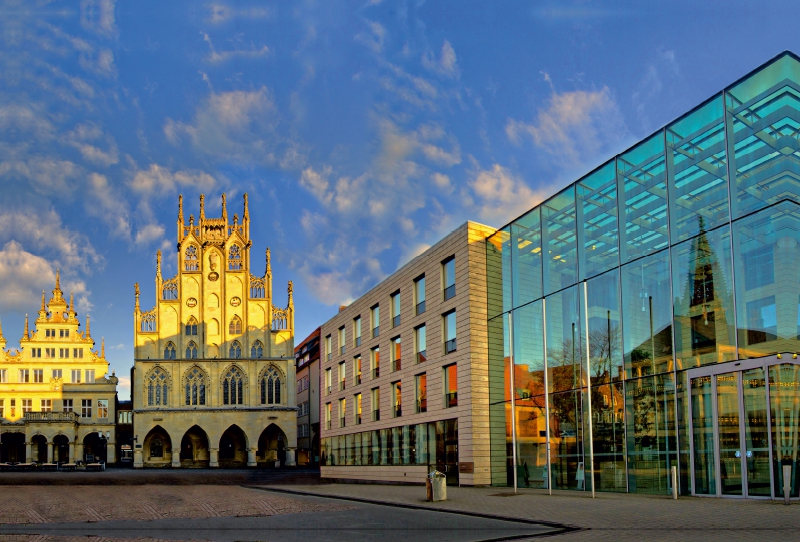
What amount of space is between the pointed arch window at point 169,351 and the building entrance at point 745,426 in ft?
221

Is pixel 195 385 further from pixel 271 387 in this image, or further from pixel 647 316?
pixel 647 316

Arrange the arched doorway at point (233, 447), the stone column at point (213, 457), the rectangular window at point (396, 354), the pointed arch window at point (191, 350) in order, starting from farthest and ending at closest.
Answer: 1. the arched doorway at point (233, 447)
2. the pointed arch window at point (191, 350)
3. the stone column at point (213, 457)
4. the rectangular window at point (396, 354)

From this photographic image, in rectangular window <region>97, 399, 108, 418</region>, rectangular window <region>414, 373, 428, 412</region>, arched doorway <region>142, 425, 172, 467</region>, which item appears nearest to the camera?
rectangular window <region>414, 373, 428, 412</region>

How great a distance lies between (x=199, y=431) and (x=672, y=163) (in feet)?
230

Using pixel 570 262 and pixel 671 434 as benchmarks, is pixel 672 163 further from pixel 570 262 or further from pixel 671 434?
pixel 671 434

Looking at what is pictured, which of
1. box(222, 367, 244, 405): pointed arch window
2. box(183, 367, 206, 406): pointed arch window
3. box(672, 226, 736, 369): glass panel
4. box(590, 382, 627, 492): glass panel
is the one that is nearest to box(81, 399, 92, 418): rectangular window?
box(183, 367, 206, 406): pointed arch window

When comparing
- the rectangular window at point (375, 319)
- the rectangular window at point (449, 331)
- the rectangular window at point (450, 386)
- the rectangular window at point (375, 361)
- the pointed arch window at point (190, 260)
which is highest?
the pointed arch window at point (190, 260)

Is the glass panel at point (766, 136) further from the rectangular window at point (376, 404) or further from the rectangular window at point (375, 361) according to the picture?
the rectangular window at point (376, 404)

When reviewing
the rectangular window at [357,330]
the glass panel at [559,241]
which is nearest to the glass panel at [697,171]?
the glass panel at [559,241]

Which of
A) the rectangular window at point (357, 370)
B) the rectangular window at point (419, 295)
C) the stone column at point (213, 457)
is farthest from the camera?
the stone column at point (213, 457)

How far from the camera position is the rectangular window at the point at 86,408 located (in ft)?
282

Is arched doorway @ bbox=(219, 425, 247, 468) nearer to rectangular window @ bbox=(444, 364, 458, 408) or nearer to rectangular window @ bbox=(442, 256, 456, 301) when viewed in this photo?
rectangular window @ bbox=(444, 364, 458, 408)

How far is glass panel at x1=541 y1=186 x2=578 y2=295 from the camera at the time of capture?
28750 millimetres

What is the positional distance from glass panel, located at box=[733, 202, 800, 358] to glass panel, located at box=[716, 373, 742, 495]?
1.04 metres
